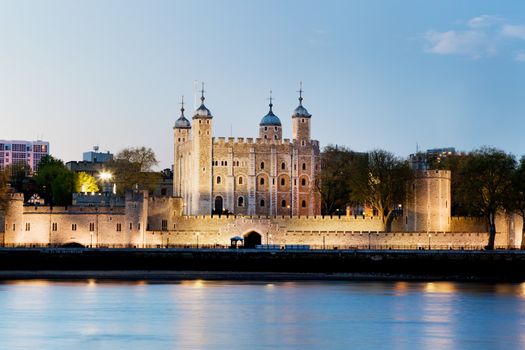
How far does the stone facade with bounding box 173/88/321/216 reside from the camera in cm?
10162

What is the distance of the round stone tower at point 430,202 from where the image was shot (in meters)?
90.0

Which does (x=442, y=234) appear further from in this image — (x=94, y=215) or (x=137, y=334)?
(x=137, y=334)

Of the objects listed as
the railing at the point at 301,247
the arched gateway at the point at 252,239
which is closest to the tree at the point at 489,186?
the railing at the point at 301,247

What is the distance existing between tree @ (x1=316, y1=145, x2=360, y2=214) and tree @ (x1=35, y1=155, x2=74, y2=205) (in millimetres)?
20048

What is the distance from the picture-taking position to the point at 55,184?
107 m

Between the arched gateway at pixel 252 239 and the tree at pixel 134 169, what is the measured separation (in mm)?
16661

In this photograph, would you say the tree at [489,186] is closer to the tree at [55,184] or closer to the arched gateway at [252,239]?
the arched gateway at [252,239]

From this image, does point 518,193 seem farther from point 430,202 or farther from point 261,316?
point 261,316

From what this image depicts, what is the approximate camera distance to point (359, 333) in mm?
52625

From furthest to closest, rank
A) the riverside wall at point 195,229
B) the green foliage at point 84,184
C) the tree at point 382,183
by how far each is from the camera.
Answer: the green foliage at point 84,184 < the tree at point 382,183 < the riverside wall at point 195,229

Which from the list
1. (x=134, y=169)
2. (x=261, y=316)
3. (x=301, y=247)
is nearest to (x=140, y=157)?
(x=134, y=169)

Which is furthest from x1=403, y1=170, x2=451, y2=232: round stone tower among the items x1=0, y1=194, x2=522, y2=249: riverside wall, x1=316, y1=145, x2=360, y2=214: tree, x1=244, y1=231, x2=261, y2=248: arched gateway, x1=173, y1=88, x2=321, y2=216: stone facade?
x1=173, y1=88, x2=321, y2=216: stone facade

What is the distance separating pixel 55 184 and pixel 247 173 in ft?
52.7

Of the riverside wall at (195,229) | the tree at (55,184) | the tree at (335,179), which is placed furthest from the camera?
the tree at (55,184)
